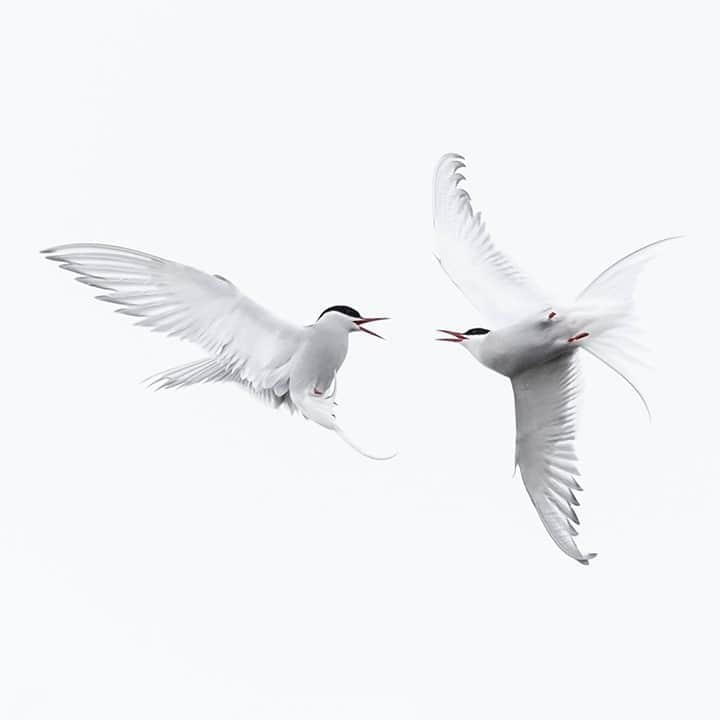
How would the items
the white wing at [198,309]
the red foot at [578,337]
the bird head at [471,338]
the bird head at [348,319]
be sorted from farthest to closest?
the bird head at [471,338], the red foot at [578,337], the bird head at [348,319], the white wing at [198,309]

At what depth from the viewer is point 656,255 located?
16.9ft

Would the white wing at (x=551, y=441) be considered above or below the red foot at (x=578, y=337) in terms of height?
below

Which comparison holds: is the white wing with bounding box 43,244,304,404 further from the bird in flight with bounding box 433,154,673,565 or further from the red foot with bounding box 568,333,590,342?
the red foot with bounding box 568,333,590,342

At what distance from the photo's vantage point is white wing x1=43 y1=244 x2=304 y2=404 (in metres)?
4.76

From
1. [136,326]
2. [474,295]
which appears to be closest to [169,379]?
[136,326]

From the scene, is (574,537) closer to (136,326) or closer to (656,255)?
(656,255)

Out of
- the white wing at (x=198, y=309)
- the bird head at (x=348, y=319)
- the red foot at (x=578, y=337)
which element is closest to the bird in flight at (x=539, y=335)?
the red foot at (x=578, y=337)

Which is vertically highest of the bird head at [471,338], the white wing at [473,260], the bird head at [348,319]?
the white wing at [473,260]

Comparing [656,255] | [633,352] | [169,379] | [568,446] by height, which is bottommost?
[169,379]

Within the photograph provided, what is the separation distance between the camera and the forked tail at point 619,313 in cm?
517

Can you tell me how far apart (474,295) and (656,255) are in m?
0.81

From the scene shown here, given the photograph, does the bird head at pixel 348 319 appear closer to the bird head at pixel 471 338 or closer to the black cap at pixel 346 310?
the black cap at pixel 346 310

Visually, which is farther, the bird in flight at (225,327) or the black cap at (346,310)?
the black cap at (346,310)

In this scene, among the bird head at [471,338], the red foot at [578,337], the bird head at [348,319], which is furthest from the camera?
the bird head at [471,338]
